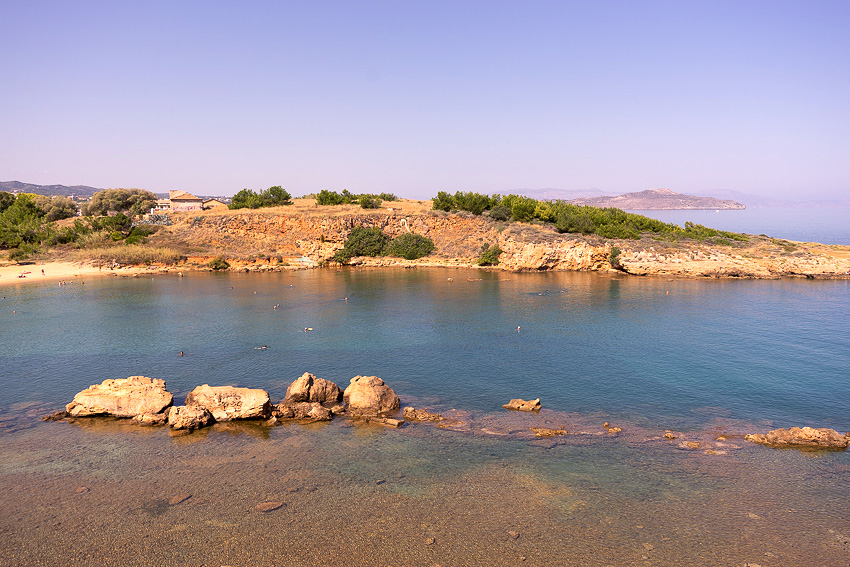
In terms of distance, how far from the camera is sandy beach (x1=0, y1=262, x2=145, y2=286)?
60.5m

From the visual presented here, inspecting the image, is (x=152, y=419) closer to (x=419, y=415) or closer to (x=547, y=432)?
(x=419, y=415)

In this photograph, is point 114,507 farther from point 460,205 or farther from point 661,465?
point 460,205

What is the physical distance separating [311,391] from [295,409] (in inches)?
46.2

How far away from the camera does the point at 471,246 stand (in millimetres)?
75438

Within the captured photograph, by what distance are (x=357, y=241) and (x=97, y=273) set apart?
34.0 metres

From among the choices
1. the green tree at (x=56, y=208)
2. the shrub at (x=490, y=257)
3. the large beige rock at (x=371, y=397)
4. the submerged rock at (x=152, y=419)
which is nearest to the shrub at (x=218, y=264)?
the shrub at (x=490, y=257)

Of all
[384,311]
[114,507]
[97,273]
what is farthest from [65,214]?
[114,507]

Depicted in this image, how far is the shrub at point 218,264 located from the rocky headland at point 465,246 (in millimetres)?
940

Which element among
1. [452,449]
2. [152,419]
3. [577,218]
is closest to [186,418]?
[152,419]

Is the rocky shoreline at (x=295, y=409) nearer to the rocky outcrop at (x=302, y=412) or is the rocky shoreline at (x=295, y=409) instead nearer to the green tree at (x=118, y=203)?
the rocky outcrop at (x=302, y=412)

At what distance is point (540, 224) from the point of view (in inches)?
2958

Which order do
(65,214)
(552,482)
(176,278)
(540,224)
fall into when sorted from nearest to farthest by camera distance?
1. (552,482)
2. (176,278)
3. (540,224)
4. (65,214)

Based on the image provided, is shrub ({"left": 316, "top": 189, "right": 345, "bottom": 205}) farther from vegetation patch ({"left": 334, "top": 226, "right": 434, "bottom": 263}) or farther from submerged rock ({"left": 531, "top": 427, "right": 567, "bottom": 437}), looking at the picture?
submerged rock ({"left": 531, "top": 427, "right": 567, "bottom": 437})

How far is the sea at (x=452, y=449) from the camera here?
44.2ft
